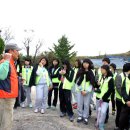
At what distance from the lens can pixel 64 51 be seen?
46.4 m

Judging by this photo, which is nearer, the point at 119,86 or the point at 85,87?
the point at 119,86

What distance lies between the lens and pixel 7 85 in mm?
5488

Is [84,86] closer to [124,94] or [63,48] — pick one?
[124,94]

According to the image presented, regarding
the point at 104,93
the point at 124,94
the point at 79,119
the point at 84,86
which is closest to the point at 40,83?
the point at 84,86

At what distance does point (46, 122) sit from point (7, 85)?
2921mm

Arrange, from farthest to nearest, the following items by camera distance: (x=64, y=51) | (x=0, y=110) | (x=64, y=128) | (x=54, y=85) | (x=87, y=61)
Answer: (x=64, y=51) < (x=54, y=85) < (x=87, y=61) < (x=64, y=128) < (x=0, y=110)

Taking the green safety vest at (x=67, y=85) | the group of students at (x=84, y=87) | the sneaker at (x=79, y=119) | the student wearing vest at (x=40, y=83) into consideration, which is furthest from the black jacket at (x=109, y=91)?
the student wearing vest at (x=40, y=83)

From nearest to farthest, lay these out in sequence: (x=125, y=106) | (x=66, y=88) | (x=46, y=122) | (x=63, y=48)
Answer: (x=125, y=106) → (x=46, y=122) → (x=66, y=88) → (x=63, y=48)

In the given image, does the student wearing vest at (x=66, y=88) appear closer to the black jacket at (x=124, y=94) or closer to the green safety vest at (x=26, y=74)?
the green safety vest at (x=26, y=74)

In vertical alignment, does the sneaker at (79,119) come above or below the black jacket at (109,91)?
below

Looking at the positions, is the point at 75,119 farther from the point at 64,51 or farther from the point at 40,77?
the point at 64,51

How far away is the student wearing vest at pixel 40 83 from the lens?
9398mm

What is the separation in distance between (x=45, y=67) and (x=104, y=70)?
2.49 metres

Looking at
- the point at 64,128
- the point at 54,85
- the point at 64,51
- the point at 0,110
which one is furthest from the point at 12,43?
the point at 64,51
